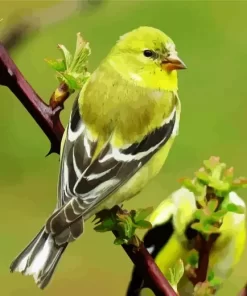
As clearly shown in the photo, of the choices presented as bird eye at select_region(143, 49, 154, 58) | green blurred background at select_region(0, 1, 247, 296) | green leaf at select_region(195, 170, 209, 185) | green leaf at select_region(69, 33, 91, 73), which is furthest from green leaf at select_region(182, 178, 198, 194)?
green blurred background at select_region(0, 1, 247, 296)

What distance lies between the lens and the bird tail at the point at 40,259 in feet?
1.35

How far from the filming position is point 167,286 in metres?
0.38

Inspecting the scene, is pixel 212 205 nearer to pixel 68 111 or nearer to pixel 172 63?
pixel 172 63

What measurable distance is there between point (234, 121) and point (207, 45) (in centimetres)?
13

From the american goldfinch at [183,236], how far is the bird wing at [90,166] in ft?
0.15

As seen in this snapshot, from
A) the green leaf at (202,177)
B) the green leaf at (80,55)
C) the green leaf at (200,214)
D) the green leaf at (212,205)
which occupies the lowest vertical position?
the green leaf at (200,214)

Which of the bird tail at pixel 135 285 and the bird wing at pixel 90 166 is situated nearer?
the bird wing at pixel 90 166

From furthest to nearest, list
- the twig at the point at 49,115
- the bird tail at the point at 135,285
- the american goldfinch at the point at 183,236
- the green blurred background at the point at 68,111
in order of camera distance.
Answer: the green blurred background at the point at 68,111, the bird tail at the point at 135,285, the american goldfinch at the point at 183,236, the twig at the point at 49,115

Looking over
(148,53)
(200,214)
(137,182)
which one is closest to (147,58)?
(148,53)

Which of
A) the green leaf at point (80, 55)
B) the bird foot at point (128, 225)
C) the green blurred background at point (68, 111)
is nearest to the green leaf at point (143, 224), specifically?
the bird foot at point (128, 225)

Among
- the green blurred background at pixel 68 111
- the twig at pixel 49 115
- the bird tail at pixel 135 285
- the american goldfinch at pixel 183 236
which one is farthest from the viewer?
the green blurred background at pixel 68 111

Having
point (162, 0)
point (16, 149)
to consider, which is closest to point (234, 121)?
point (162, 0)

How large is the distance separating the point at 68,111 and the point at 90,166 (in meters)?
0.37

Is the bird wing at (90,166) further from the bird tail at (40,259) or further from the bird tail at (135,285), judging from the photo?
the bird tail at (135,285)
